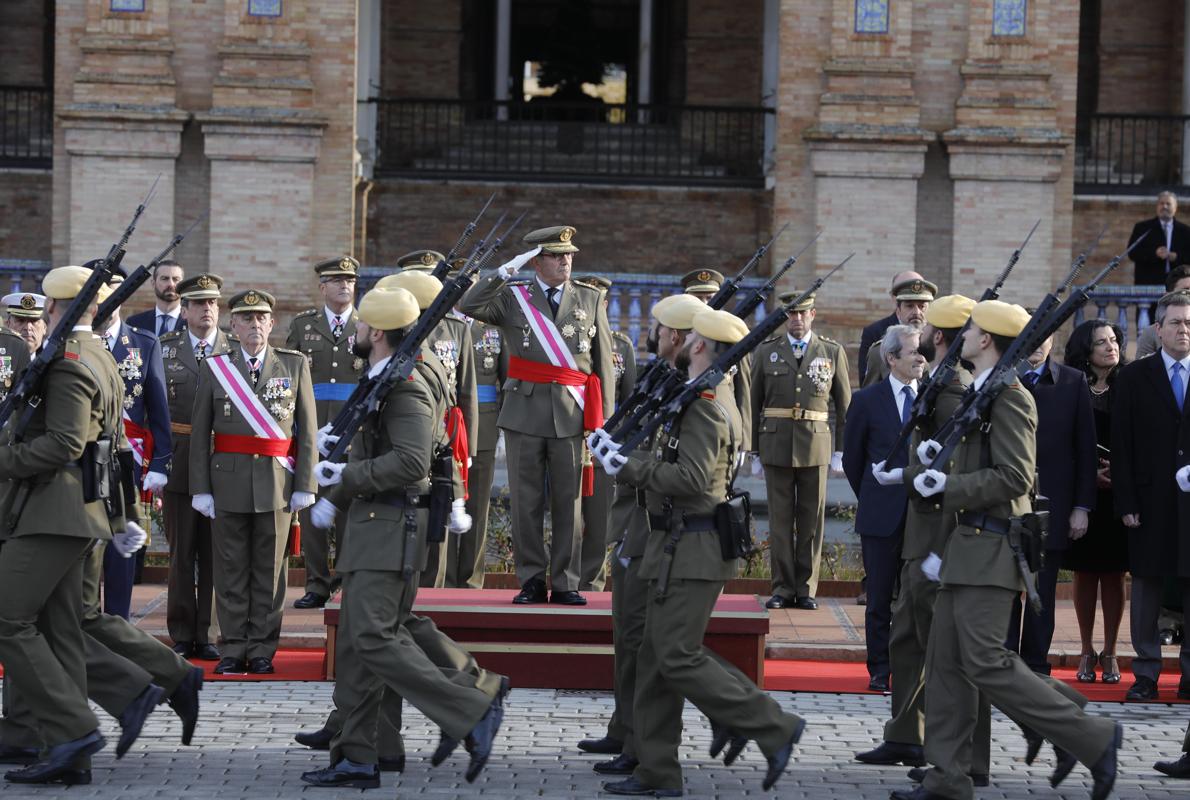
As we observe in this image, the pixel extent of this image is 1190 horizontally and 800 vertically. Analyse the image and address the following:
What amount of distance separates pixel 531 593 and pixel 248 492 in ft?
5.40

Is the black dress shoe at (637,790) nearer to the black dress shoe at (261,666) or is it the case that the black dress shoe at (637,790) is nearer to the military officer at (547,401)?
the military officer at (547,401)

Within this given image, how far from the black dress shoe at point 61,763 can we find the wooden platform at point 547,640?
2186 millimetres

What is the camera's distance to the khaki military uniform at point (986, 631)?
779 cm

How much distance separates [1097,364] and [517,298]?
3502mm

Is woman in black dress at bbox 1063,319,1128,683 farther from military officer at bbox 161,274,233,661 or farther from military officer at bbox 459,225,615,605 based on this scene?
military officer at bbox 161,274,233,661

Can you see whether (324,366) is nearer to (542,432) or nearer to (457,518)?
(542,432)

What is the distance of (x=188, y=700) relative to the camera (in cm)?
861

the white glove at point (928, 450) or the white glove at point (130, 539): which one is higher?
the white glove at point (928, 450)

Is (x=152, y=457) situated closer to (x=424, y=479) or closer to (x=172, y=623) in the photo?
(x=172, y=623)

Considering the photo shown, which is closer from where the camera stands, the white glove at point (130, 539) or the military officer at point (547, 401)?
the white glove at point (130, 539)

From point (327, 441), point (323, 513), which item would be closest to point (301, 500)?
point (327, 441)

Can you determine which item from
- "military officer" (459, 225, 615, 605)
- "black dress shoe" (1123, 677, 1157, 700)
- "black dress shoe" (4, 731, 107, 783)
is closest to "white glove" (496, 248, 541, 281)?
"military officer" (459, 225, 615, 605)

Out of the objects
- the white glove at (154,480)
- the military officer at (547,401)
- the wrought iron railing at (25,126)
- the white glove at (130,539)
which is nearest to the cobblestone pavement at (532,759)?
the military officer at (547,401)

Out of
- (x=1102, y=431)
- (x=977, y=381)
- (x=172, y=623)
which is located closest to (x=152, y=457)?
(x=172, y=623)
